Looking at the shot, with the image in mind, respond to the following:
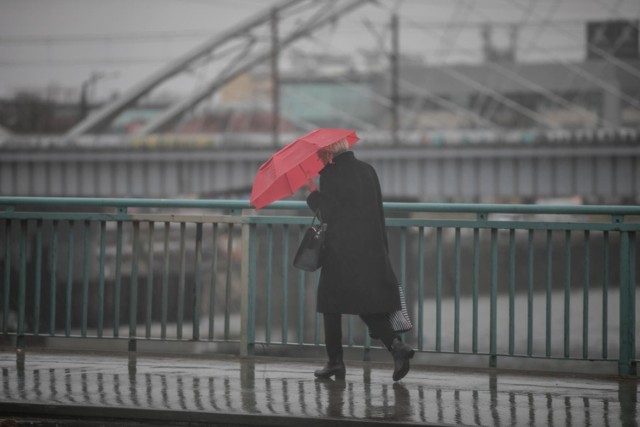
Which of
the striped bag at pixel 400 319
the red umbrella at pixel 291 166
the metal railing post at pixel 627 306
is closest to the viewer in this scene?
the red umbrella at pixel 291 166

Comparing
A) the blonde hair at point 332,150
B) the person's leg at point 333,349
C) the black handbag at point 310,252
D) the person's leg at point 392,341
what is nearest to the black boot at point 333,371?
the person's leg at point 333,349

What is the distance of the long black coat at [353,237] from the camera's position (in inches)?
255

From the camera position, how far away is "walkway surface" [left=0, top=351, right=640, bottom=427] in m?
5.70

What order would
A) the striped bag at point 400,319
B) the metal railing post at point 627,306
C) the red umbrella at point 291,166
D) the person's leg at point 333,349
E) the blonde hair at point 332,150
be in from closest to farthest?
the red umbrella at point 291,166 → the blonde hair at point 332,150 → the striped bag at point 400,319 → the person's leg at point 333,349 → the metal railing post at point 627,306

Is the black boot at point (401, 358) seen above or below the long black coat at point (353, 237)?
below

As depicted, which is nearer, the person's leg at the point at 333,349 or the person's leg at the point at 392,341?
the person's leg at the point at 392,341

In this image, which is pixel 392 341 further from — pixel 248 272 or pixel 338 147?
pixel 248 272

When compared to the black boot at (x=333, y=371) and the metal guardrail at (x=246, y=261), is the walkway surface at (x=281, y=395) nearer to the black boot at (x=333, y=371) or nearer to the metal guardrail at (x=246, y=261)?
the black boot at (x=333, y=371)

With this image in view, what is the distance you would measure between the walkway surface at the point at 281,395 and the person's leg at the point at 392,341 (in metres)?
0.14

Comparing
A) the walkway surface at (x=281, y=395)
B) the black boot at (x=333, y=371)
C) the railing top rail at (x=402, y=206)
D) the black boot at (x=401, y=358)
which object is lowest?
the walkway surface at (x=281, y=395)

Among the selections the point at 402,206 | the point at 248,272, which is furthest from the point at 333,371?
the point at 402,206

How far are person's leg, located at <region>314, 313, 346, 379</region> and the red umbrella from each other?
0.94 m

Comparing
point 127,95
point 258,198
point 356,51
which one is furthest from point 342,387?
point 356,51

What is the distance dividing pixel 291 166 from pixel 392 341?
1.35 m
